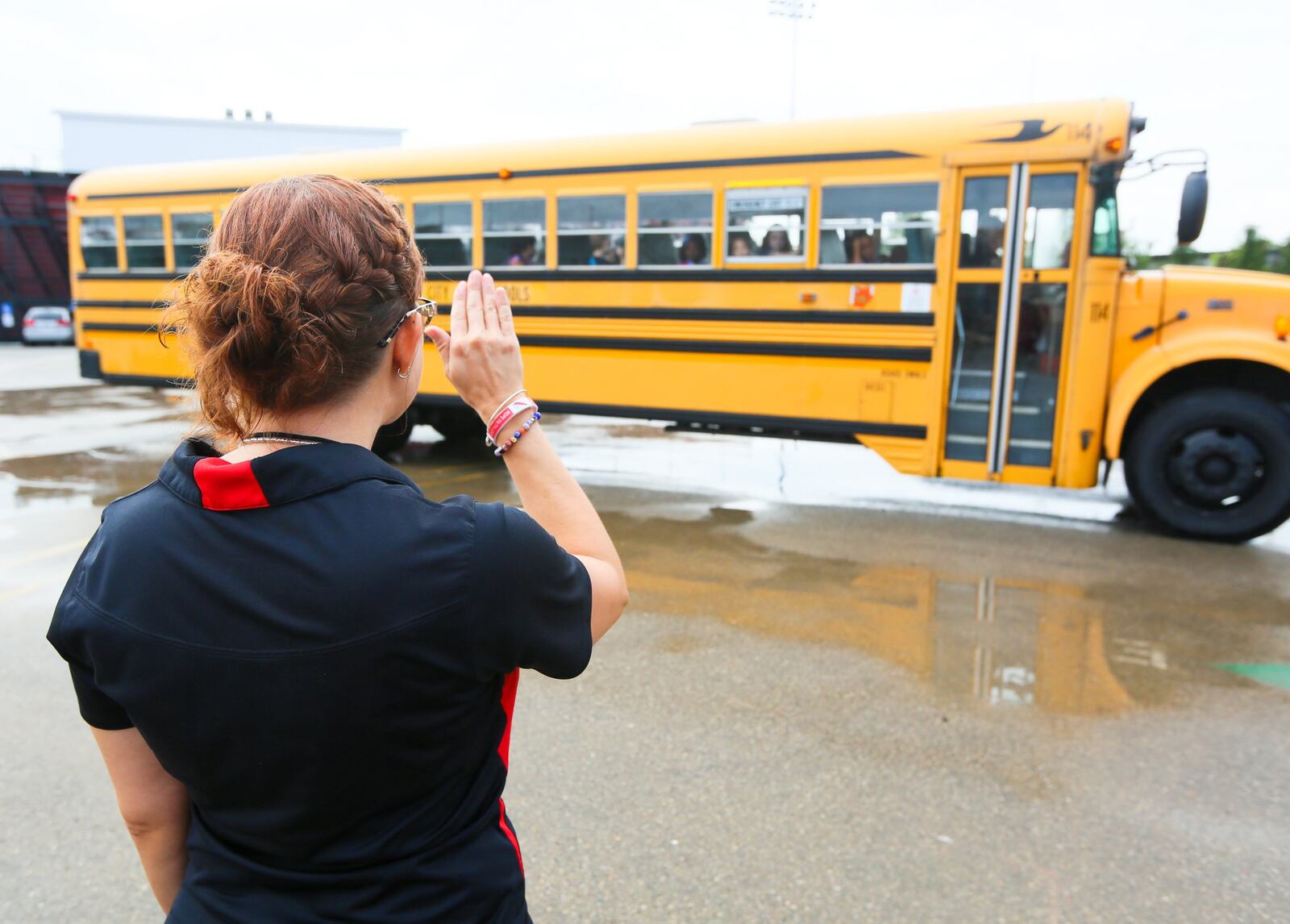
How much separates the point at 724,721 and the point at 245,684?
8.65ft

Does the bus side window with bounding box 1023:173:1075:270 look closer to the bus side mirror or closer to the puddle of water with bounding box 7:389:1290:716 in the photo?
the bus side mirror

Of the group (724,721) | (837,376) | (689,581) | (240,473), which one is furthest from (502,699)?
(837,376)

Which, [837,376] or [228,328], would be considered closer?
[228,328]

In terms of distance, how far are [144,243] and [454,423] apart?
348 cm

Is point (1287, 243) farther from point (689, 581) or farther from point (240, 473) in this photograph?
point (240, 473)

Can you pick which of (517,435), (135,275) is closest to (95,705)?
(517,435)

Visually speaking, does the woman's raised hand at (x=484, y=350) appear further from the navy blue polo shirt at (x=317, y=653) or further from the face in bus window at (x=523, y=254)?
the face in bus window at (x=523, y=254)

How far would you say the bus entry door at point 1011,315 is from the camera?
6020 millimetres

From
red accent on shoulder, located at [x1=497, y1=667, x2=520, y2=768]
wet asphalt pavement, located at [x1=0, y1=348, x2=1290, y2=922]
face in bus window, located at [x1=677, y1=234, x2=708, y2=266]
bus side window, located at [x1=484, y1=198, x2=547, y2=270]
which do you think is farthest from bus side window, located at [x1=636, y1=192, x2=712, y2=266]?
red accent on shoulder, located at [x1=497, y1=667, x2=520, y2=768]

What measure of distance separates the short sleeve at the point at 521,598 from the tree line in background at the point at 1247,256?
18468mm

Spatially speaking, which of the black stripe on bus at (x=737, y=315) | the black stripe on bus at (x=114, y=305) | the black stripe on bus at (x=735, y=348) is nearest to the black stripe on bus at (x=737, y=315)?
the black stripe on bus at (x=737, y=315)

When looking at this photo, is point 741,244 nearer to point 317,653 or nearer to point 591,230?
point 591,230

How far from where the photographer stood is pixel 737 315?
6.89m

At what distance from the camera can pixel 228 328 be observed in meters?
1.04
